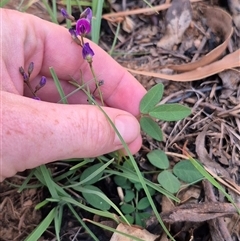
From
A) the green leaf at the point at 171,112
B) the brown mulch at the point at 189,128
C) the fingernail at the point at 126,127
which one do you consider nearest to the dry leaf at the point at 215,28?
the brown mulch at the point at 189,128

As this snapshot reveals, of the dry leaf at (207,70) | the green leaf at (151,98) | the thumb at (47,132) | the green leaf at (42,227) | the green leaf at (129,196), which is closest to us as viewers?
the thumb at (47,132)

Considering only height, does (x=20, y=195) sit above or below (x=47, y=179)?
below

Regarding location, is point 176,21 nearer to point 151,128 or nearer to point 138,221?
point 151,128

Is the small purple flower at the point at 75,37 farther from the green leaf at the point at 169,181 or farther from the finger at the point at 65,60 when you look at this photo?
the green leaf at the point at 169,181

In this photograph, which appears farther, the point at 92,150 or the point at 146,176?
the point at 146,176

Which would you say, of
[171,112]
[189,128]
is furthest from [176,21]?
[171,112]

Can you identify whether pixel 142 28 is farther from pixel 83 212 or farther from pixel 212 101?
pixel 83 212

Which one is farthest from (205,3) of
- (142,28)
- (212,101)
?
(212,101)
